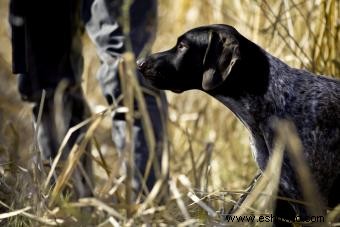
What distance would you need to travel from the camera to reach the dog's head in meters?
4.13

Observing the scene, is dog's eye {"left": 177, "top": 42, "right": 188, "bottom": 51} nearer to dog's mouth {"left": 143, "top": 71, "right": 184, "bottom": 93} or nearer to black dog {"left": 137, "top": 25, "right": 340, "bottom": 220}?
black dog {"left": 137, "top": 25, "right": 340, "bottom": 220}

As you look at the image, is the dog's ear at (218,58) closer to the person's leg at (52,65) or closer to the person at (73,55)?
the person at (73,55)

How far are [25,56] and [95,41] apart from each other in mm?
453

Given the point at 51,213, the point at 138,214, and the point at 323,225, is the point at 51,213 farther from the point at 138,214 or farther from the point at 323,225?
Answer: the point at 323,225

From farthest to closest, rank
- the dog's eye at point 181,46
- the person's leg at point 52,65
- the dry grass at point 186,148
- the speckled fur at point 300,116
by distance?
the person's leg at point 52,65 < the dog's eye at point 181,46 < the speckled fur at point 300,116 < the dry grass at point 186,148

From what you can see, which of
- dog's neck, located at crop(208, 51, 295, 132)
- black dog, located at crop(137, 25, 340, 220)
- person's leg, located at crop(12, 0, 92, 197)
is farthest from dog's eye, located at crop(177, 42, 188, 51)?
person's leg, located at crop(12, 0, 92, 197)

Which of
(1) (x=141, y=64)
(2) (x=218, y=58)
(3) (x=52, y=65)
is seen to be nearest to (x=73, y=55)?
(3) (x=52, y=65)

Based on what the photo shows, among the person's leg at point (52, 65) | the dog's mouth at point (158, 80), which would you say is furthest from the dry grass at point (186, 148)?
the person's leg at point (52, 65)

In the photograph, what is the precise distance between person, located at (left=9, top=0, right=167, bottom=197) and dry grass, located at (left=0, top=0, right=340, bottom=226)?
0.19 meters

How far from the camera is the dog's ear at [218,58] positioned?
412 centimetres

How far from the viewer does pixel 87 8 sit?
5.05 m

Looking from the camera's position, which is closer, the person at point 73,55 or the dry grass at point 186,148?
the dry grass at point 186,148

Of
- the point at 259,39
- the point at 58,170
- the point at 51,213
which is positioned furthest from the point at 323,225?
the point at 259,39

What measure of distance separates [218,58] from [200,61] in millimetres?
118
